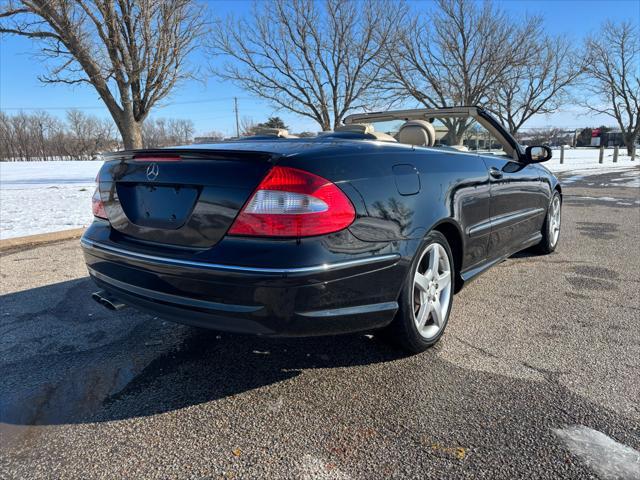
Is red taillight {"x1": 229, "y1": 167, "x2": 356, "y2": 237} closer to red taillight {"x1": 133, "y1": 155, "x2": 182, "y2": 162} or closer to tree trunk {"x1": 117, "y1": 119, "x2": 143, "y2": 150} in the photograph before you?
red taillight {"x1": 133, "y1": 155, "x2": 182, "y2": 162}

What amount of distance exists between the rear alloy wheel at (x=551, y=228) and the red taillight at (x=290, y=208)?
143 inches

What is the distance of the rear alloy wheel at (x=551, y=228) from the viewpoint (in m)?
4.86

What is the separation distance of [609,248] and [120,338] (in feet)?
17.6

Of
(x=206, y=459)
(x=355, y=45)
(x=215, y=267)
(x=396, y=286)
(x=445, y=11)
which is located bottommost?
(x=206, y=459)

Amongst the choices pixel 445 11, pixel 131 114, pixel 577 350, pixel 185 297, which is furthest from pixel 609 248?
pixel 445 11

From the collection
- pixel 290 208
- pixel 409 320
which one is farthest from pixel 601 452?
pixel 290 208

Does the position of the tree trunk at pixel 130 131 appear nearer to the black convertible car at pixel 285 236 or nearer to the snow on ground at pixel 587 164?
the black convertible car at pixel 285 236

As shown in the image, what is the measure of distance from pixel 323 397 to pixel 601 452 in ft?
3.94

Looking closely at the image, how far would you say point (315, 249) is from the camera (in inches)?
77.0

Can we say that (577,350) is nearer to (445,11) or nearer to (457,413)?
(457,413)

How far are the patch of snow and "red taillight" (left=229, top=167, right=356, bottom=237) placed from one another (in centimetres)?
133

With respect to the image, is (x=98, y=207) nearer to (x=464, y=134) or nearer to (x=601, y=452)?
(x=601, y=452)

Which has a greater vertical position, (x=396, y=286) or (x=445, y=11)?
(x=445, y=11)

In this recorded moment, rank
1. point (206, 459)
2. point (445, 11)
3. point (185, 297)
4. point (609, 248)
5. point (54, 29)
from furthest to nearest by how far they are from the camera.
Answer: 1. point (445, 11)
2. point (54, 29)
3. point (609, 248)
4. point (185, 297)
5. point (206, 459)
